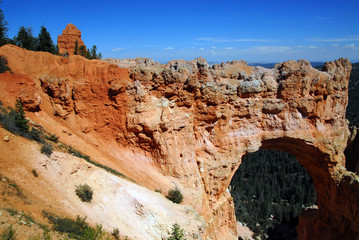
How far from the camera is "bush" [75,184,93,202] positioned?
36.1 ft

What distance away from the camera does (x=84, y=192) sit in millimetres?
11094

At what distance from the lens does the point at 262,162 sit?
61688 millimetres

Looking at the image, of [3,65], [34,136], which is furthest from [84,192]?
[3,65]

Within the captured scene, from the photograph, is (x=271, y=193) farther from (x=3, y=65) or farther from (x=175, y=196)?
(x=3, y=65)

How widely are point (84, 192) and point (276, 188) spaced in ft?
158

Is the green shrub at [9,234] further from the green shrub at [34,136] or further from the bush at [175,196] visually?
the bush at [175,196]

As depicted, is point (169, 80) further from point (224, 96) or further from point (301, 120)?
point (301, 120)

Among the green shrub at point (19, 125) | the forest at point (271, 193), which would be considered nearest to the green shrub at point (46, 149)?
the green shrub at point (19, 125)

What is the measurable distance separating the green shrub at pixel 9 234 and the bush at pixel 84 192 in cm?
414

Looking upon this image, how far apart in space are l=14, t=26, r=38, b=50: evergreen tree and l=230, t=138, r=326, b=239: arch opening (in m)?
25.5

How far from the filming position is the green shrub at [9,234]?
654 cm

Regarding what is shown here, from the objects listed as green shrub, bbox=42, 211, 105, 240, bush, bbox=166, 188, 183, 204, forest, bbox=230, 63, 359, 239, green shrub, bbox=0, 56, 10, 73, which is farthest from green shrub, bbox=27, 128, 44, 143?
forest, bbox=230, 63, 359, 239

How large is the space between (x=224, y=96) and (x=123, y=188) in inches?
405

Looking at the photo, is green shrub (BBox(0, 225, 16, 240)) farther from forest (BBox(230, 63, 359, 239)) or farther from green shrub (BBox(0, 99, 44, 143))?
forest (BBox(230, 63, 359, 239))
